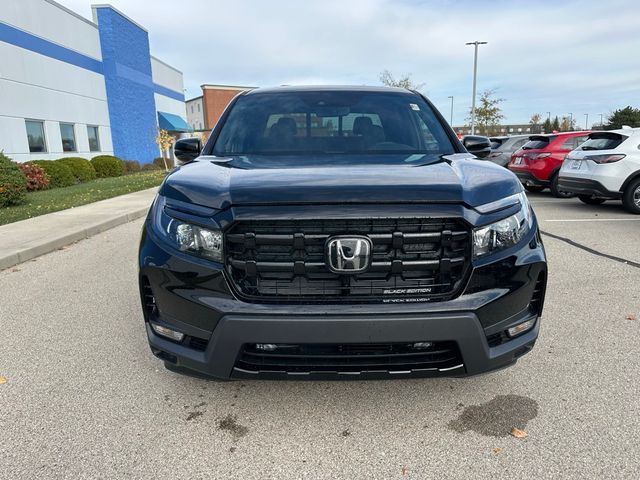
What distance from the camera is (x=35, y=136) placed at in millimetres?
18484

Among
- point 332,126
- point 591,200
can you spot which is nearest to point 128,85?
point 591,200

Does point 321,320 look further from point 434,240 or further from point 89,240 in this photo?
point 89,240

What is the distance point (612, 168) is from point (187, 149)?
8555 millimetres

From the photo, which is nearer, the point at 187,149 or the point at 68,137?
the point at 187,149

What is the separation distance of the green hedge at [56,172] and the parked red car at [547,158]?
50.4ft

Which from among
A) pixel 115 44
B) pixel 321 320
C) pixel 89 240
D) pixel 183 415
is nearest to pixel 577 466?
pixel 321 320

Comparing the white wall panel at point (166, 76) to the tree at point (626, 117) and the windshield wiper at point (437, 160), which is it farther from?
the tree at point (626, 117)

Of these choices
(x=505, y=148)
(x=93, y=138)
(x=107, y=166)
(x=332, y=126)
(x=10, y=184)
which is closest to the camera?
(x=332, y=126)

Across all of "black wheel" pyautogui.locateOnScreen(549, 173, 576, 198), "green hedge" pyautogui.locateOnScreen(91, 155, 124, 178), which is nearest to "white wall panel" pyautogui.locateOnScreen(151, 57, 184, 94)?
"green hedge" pyautogui.locateOnScreen(91, 155, 124, 178)

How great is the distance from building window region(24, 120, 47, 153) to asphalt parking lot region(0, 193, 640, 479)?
56.4ft

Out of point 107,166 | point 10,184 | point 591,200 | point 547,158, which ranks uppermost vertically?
point 547,158

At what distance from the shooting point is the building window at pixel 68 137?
20.4 metres

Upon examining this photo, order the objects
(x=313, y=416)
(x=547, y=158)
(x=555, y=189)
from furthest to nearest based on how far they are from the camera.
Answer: (x=555, y=189) < (x=547, y=158) < (x=313, y=416)

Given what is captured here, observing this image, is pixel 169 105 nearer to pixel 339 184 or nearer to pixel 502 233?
pixel 339 184
